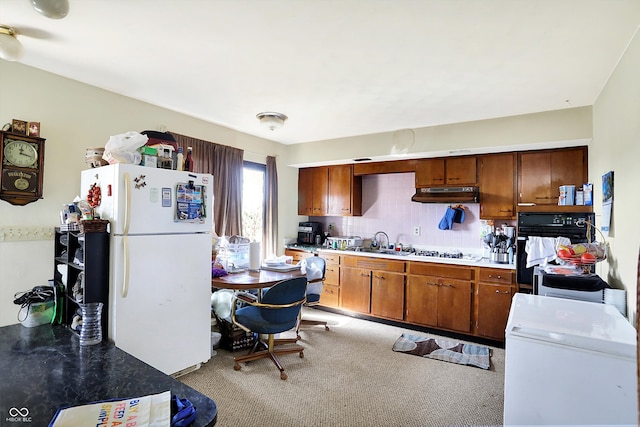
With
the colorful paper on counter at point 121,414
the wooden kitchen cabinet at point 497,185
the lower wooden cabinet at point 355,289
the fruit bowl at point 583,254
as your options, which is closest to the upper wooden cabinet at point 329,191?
the lower wooden cabinet at point 355,289

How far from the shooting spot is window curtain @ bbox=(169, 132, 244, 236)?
12.9ft

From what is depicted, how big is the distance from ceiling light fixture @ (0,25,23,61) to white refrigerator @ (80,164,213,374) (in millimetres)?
813

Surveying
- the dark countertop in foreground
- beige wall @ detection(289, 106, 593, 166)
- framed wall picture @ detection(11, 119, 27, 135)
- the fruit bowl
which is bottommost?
the dark countertop in foreground

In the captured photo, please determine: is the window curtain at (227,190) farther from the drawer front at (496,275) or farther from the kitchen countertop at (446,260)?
the drawer front at (496,275)

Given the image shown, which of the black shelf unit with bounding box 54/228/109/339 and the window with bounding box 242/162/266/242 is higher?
the window with bounding box 242/162/266/242

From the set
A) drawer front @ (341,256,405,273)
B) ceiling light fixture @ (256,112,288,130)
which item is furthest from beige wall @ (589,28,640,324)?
ceiling light fixture @ (256,112,288,130)

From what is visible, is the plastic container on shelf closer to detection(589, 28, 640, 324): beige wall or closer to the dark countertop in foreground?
the dark countertop in foreground

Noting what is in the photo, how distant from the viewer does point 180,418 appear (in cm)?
102

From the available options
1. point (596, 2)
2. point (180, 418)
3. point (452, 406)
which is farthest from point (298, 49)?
point (452, 406)

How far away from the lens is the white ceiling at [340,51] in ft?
6.03

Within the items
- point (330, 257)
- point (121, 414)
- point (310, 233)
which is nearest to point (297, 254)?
point (310, 233)

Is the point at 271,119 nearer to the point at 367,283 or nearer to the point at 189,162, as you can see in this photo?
the point at 189,162

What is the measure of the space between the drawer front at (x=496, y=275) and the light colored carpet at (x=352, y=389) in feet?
2.38

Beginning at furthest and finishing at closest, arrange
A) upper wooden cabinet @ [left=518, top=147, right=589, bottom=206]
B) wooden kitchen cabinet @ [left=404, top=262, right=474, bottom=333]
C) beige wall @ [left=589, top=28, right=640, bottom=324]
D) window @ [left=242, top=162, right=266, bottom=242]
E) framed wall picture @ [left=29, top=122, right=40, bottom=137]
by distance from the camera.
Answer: window @ [left=242, top=162, right=266, bottom=242] < wooden kitchen cabinet @ [left=404, top=262, right=474, bottom=333] < upper wooden cabinet @ [left=518, top=147, right=589, bottom=206] < framed wall picture @ [left=29, top=122, right=40, bottom=137] < beige wall @ [left=589, top=28, right=640, bottom=324]
